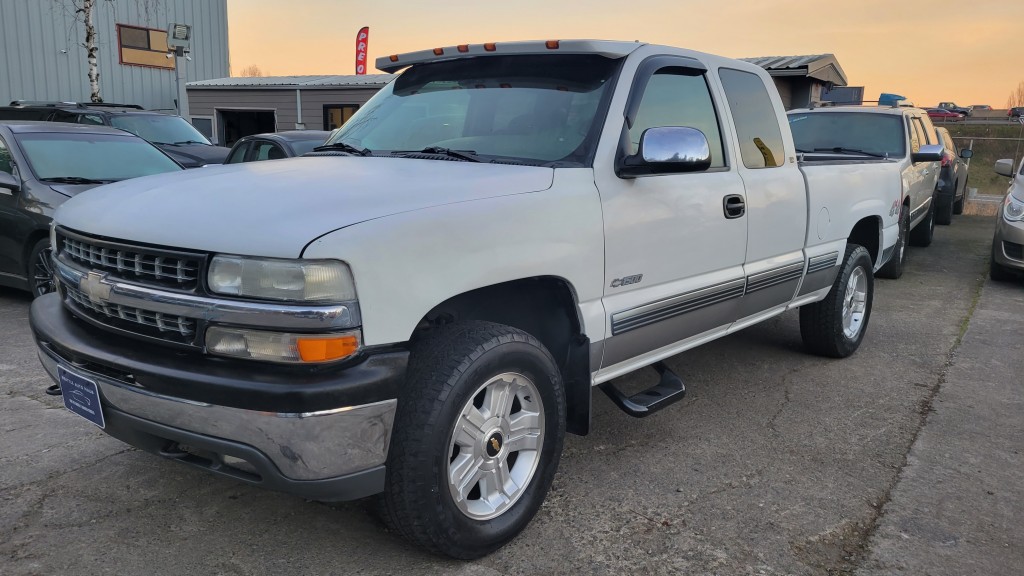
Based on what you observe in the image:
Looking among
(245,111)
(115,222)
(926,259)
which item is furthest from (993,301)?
(245,111)

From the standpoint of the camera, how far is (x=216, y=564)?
278 cm

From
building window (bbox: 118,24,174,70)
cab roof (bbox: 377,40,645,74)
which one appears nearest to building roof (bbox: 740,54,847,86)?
cab roof (bbox: 377,40,645,74)

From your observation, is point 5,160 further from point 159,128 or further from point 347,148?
point 159,128

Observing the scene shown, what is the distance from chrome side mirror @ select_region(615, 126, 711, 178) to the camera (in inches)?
126

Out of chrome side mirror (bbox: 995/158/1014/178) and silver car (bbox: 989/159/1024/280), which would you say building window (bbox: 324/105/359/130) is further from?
silver car (bbox: 989/159/1024/280)

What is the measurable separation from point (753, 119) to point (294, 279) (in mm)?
3000

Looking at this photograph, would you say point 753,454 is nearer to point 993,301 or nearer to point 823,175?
point 823,175

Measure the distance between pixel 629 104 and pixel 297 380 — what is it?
1934 mm

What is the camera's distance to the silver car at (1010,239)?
796 centimetres

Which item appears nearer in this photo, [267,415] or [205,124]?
[267,415]

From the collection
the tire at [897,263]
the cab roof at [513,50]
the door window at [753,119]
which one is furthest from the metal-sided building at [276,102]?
the door window at [753,119]

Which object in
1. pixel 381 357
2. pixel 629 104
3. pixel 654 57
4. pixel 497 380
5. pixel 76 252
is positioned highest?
pixel 654 57

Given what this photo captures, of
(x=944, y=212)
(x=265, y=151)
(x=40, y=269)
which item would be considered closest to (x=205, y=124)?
(x=265, y=151)

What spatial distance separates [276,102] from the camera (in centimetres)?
2261
